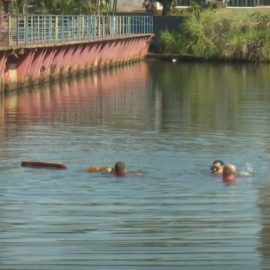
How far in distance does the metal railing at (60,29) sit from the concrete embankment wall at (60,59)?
315mm

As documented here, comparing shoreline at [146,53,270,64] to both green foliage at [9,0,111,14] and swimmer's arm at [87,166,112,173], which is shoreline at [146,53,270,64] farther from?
swimmer's arm at [87,166,112,173]

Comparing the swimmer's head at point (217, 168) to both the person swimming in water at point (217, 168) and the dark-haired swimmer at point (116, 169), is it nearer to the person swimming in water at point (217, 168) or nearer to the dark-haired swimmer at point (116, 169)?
the person swimming in water at point (217, 168)

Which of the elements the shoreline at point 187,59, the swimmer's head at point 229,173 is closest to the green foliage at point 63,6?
the shoreline at point 187,59

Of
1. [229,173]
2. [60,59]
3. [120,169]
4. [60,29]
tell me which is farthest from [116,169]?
[60,29]

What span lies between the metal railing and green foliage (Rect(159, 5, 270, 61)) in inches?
106

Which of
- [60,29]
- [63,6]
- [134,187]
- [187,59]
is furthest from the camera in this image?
[63,6]

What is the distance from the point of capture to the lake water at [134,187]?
1174cm

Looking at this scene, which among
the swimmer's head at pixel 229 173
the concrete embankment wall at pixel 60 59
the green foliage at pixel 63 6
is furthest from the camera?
the green foliage at pixel 63 6

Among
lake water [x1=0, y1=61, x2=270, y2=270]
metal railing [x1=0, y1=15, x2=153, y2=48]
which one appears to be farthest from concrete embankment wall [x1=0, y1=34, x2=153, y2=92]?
lake water [x1=0, y1=61, x2=270, y2=270]

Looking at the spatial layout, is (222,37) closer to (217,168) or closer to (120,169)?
(217,168)

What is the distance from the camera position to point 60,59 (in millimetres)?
43656

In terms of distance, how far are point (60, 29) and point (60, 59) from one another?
2085 mm

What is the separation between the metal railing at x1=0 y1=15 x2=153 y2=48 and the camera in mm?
36375

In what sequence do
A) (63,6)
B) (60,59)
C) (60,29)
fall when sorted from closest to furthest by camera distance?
(60,59), (60,29), (63,6)
